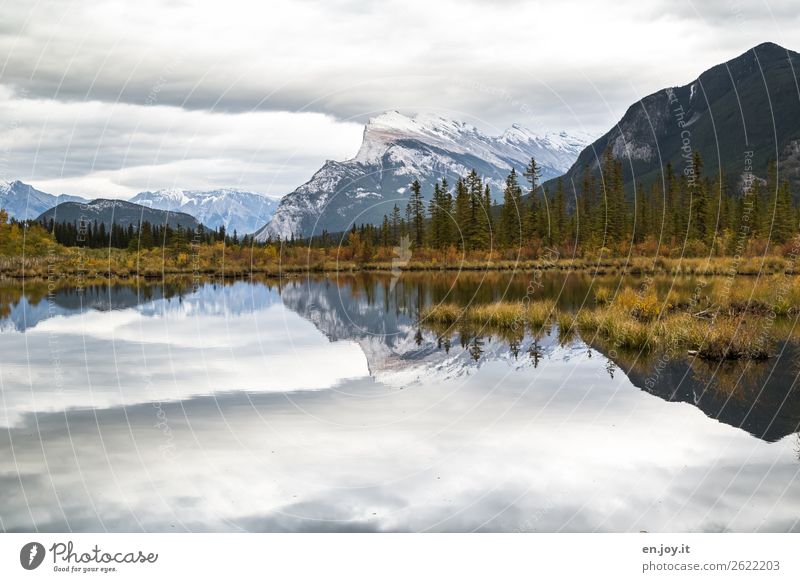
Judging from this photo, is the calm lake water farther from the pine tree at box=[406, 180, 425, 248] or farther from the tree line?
the pine tree at box=[406, 180, 425, 248]

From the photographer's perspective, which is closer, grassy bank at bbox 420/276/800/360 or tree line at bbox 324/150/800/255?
grassy bank at bbox 420/276/800/360

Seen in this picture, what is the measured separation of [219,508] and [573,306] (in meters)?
26.9

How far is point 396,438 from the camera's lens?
15.1 meters

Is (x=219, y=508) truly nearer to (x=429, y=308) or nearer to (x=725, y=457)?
(x=725, y=457)

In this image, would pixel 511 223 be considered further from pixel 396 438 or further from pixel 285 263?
pixel 396 438

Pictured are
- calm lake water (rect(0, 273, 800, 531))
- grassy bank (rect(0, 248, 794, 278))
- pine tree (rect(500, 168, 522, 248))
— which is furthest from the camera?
pine tree (rect(500, 168, 522, 248))

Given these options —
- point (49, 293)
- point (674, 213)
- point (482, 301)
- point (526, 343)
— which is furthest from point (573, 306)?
point (674, 213)

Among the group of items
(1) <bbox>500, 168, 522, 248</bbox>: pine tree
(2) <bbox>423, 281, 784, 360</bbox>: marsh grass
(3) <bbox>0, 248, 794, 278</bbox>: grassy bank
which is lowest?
(3) <bbox>0, 248, 794, 278</bbox>: grassy bank

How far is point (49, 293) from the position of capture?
184ft

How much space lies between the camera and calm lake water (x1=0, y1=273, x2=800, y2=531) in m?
11.1

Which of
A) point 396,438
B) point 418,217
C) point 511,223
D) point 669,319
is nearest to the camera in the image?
point 396,438

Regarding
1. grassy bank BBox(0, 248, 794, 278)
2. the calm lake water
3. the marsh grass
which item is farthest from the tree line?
the calm lake water

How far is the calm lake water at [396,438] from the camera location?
11.1 meters

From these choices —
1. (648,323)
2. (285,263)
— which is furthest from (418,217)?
(648,323)
